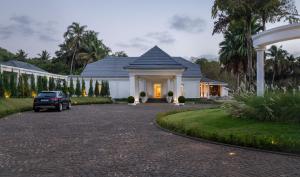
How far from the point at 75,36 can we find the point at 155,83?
28452mm

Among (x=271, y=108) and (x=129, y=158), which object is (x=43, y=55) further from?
(x=129, y=158)

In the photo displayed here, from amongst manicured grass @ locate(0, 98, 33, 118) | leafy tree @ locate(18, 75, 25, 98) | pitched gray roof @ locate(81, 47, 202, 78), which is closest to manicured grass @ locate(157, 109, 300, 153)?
manicured grass @ locate(0, 98, 33, 118)

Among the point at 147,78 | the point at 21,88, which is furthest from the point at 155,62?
the point at 21,88

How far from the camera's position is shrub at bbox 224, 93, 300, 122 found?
1059cm

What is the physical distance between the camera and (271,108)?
36.6 ft

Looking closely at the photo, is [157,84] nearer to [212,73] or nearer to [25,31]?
[25,31]

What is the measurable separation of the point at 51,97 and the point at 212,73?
59.2 meters

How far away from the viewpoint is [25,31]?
40.5 meters

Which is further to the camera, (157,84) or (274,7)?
(157,84)

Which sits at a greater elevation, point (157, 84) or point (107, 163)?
point (157, 84)

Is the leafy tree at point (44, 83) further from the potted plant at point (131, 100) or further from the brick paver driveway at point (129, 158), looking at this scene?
the brick paver driveway at point (129, 158)

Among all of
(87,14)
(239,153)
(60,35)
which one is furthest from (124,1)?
(60,35)

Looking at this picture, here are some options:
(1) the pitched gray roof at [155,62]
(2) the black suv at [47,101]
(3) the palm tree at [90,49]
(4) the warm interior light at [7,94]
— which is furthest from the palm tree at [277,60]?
(4) the warm interior light at [7,94]

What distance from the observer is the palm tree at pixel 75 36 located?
221 ft
